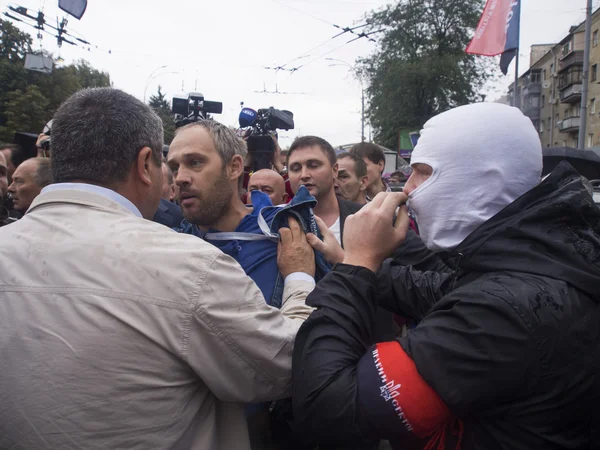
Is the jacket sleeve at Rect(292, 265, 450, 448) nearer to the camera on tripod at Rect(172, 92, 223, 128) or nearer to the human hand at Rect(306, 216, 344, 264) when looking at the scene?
the human hand at Rect(306, 216, 344, 264)

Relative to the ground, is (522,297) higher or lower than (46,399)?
higher

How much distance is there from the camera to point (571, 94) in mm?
46000

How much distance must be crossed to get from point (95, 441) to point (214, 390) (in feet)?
1.03

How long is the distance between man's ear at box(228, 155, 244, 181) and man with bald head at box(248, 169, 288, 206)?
1.50 meters

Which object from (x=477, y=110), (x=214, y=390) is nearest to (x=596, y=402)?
(x=477, y=110)

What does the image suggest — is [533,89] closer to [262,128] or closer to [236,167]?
[262,128]

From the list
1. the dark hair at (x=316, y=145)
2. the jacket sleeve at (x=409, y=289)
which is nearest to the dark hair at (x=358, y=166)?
the dark hair at (x=316, y=145)

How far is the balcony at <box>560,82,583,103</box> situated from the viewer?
44.9 meters

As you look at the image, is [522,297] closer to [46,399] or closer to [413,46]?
[46,399]

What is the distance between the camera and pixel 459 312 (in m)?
1.11

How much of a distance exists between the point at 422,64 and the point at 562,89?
25.8 m

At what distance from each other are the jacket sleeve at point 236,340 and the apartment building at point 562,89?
41573 millimetres

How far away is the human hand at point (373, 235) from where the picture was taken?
143 centimetres

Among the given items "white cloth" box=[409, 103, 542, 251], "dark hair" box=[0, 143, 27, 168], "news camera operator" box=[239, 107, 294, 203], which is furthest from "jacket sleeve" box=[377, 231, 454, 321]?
"dark hair" box=[0, 143, 27, 168]
